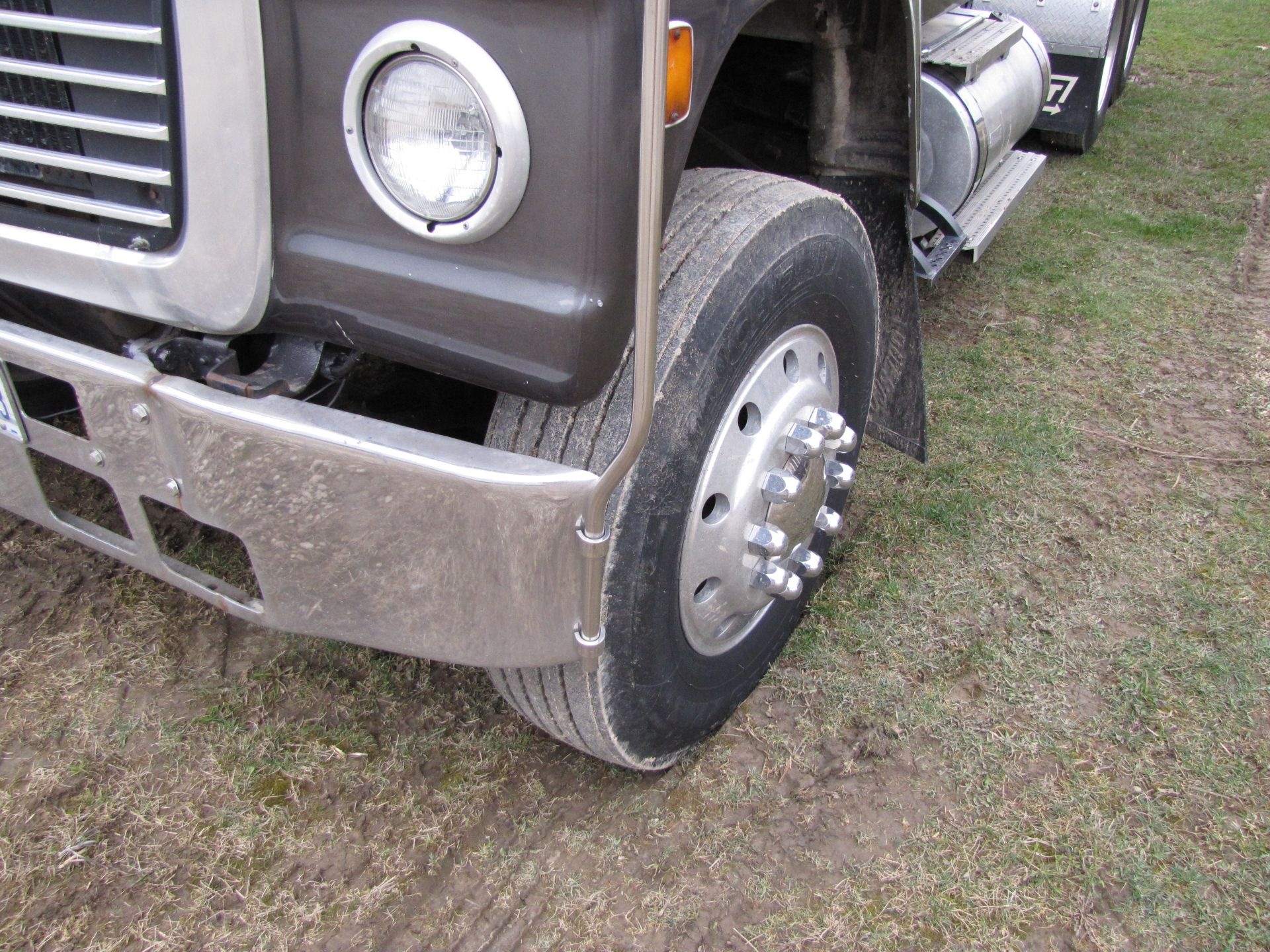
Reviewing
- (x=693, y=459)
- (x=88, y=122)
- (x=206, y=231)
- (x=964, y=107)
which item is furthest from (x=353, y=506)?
(x=964, y=107)

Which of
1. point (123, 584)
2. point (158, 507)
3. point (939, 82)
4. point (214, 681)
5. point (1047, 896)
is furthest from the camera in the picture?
point (939, 82)

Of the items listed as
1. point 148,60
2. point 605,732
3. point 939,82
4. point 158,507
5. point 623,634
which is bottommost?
point 158,507

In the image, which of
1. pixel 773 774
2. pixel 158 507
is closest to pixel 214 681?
pixel 158 507

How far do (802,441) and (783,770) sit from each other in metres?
0.73

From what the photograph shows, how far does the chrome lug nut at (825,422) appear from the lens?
1.88 metres

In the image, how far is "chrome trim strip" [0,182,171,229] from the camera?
135 cm

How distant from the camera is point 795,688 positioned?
2186 millimetres

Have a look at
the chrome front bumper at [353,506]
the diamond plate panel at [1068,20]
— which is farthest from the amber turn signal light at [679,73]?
the diamond plate panel at [1068,20]

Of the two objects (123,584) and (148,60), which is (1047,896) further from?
(123,584)

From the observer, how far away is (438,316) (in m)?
1.28

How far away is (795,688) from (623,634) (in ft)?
2.62

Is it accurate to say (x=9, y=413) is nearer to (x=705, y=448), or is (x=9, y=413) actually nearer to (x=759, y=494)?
(x=705, y=448)

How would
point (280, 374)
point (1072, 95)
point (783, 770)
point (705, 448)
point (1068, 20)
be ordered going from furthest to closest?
point (1072, 95) < point (1068, 20) < point (783, 770) < point (705, 448) < point (280, 374)

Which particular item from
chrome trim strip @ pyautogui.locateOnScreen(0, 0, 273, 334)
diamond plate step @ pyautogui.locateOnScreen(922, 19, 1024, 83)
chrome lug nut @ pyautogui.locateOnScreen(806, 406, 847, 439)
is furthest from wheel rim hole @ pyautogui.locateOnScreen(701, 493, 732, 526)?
diamond plate step @ pyautogui.locateOnScreen(922, 19, 1024, 83)
